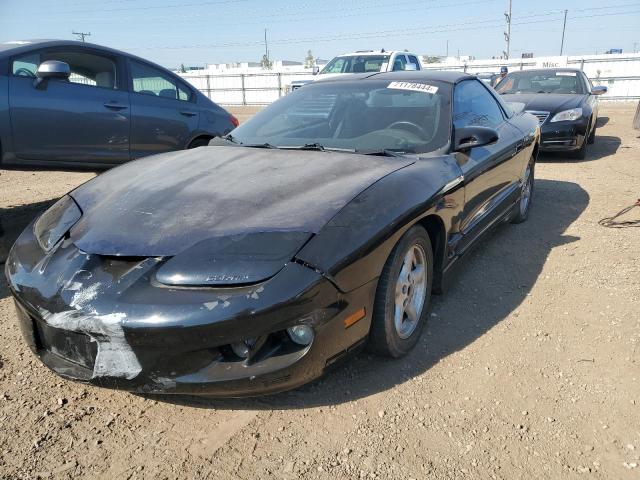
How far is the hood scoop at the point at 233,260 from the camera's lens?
1.96 meters

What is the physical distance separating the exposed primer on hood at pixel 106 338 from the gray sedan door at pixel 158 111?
11.4ft

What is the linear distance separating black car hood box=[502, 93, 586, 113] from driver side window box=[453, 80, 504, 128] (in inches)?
163

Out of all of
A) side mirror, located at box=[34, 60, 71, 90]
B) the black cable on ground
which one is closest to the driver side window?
the black cable on ground

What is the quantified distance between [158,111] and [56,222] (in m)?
3.00

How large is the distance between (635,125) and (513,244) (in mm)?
7593

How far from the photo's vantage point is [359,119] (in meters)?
3.42

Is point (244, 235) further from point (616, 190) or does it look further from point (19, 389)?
point (616, 190)

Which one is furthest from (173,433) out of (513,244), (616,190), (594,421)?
(616,190)

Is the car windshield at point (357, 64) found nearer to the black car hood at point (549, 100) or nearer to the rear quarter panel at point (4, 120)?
the black car hood at point (549, 100)

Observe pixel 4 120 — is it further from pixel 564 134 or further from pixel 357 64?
pixel 357 64

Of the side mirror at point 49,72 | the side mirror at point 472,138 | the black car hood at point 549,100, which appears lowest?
the black car hood at point 549,100

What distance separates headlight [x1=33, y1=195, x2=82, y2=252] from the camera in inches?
95.2

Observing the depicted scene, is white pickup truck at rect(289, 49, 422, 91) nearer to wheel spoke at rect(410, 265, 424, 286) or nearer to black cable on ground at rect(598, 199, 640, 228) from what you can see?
black cable on ground at rect(598, 199, 640, 228)

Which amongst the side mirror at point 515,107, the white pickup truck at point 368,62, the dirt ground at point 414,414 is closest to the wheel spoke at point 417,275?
the dirt ground at point 414,414
